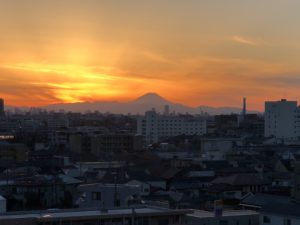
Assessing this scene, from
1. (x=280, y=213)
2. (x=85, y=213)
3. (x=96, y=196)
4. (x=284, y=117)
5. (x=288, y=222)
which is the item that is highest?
(x=284, y=117)

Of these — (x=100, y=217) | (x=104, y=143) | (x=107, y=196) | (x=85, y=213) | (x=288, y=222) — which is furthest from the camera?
(x=104, y=143)

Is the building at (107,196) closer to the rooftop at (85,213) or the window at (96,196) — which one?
the window at (96,196)

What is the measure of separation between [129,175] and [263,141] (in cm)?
2822

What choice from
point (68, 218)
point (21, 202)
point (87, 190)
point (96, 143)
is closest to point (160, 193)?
point (21, 202)

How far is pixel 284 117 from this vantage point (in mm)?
61250

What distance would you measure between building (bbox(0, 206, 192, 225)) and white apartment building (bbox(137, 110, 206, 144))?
58.5m

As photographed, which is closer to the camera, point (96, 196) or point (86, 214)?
point (86, 214)

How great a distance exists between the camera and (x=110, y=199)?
14430 mm

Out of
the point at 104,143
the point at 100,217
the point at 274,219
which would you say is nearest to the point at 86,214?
the point at 100,217

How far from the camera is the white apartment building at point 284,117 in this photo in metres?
61.0

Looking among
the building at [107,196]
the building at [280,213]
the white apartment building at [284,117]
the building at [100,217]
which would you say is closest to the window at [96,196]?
the building at [107,196]

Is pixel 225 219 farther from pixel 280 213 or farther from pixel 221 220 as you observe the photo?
pixel 280 213

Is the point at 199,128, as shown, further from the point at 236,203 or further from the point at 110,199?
the point at 110,199

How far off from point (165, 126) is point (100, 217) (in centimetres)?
6527
